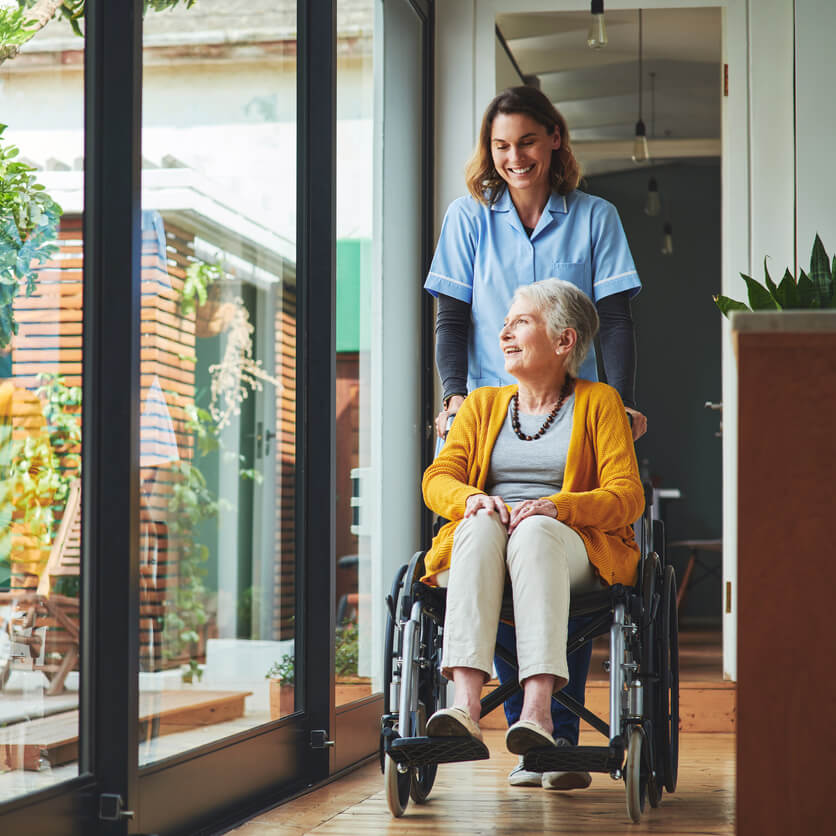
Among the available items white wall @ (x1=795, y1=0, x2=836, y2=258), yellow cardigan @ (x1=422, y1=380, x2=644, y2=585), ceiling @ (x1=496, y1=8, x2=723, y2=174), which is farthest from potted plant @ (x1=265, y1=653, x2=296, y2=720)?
ceiling @ (x1=496, y1=8, x2=723, y2=174)

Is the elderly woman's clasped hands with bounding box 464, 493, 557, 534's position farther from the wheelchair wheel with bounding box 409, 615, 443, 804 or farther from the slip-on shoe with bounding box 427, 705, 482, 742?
the slip-on shoe with bounding box 427, 705, 482, 742

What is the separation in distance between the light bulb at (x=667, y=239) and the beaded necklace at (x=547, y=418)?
574cm

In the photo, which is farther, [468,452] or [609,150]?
[609,150]

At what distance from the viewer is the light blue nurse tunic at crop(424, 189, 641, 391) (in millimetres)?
2818

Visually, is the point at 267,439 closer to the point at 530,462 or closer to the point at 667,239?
the point at 530,462

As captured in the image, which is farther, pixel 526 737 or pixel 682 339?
pixel 682 339

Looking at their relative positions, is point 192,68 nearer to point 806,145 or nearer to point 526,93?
point 526,93

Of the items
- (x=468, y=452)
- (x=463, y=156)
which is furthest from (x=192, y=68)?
(x=463, y=156)

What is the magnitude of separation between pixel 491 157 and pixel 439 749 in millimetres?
1396

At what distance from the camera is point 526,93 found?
107 inches

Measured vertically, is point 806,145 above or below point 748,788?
above

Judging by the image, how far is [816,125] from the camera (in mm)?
3838

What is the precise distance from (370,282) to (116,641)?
1870mm

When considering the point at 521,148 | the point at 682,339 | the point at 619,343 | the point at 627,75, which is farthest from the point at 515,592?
the point at 682,339
